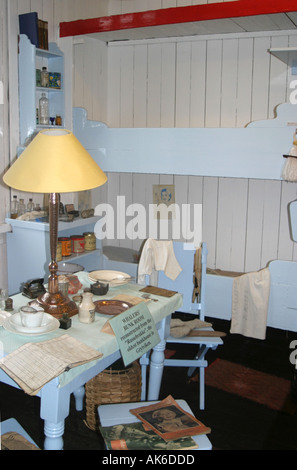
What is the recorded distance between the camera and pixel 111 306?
224 centimetres

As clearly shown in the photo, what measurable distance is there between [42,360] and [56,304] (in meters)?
0.44

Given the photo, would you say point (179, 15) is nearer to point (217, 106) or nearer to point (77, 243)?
point (217, 106)

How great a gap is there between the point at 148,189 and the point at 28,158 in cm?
267

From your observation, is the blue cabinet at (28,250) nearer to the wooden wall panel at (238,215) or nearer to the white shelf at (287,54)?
the wooden wall panel at (238,215)

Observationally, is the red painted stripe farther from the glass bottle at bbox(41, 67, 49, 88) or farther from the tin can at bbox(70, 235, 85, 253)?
the tin can at bbox(70, 235, 85, 253)

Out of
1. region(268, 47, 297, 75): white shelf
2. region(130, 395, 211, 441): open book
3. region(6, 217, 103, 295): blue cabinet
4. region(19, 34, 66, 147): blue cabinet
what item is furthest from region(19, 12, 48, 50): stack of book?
region(130, 395, 211, 441): open book

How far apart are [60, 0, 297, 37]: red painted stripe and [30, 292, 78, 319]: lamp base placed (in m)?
2.34

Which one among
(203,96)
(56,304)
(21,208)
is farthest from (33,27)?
(56,304)

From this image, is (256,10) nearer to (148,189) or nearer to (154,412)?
(148,189)

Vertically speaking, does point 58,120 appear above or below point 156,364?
above

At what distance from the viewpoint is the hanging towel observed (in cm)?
369

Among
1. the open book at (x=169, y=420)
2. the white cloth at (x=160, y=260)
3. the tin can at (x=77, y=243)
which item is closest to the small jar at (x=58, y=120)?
the tin can at (x=77, y=243)

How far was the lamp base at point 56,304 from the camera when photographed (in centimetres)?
208
